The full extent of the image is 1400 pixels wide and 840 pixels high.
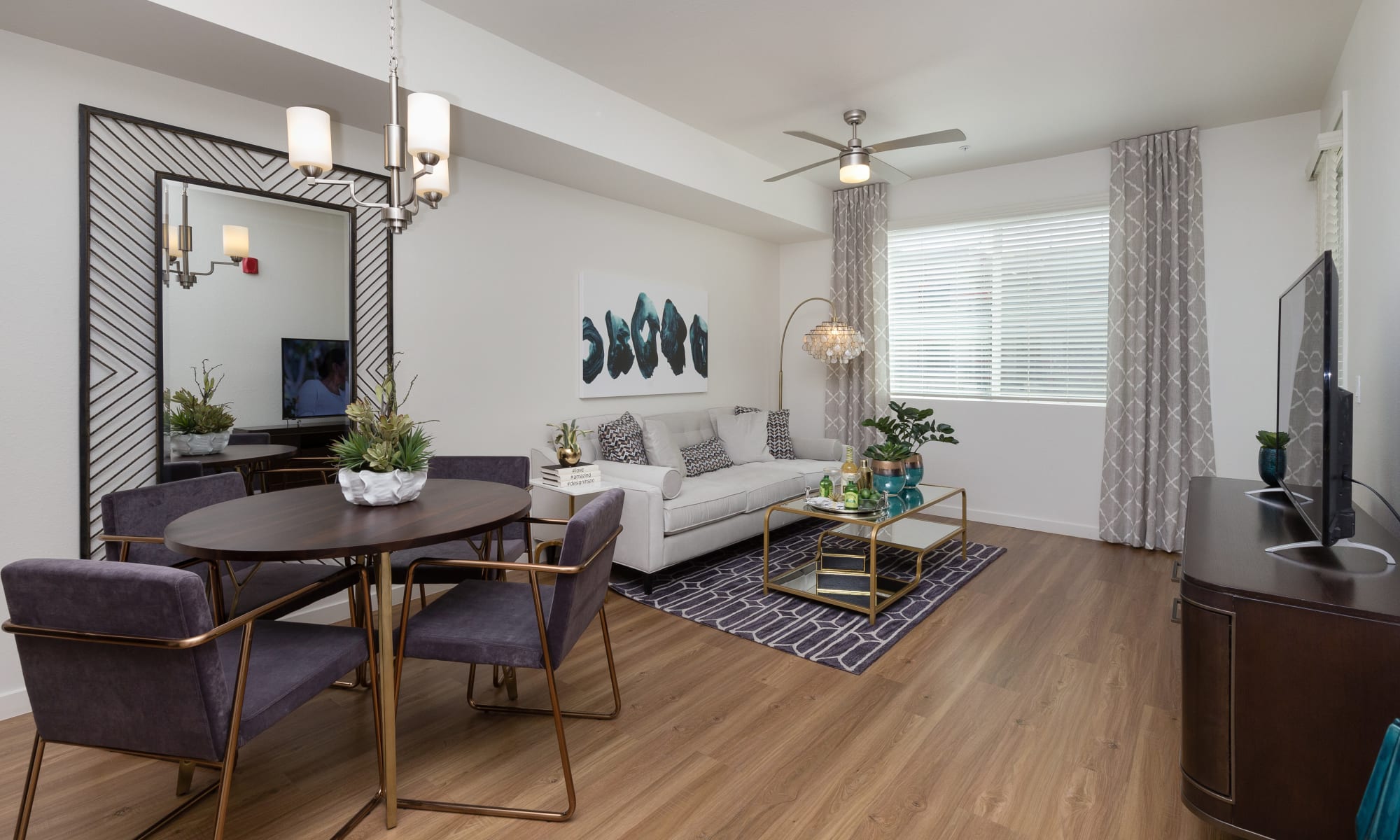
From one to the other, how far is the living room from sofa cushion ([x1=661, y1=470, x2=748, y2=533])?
55mm

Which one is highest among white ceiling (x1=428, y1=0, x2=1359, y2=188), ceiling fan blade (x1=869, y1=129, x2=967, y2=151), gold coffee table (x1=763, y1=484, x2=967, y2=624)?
white ceiling (x1=428, y1=0, x2=1359, y2=188)

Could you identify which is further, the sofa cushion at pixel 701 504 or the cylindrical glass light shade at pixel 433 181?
the sofa cushion at pixel 701 504

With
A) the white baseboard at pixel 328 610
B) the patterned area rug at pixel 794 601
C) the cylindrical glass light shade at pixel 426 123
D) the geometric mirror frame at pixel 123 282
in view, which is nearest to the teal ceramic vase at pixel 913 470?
the patterned area rug at pixel 794 601

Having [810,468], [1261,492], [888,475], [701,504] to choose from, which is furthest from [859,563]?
[1261,492]

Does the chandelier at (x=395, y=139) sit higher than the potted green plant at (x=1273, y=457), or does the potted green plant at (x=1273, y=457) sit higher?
the chandelier at (x=395, y=139)

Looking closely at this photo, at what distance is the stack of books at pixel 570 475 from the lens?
3645mm

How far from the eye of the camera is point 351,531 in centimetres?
179

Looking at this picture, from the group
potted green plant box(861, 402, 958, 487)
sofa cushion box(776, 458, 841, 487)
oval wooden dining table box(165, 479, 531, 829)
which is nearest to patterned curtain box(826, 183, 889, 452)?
sofa cushion box(776, 458, 841, 487)

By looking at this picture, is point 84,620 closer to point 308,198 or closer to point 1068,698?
point 308,198

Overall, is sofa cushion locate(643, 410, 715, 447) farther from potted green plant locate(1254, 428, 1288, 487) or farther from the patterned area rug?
potted green plant locate(1254, 428, 1288, 487)

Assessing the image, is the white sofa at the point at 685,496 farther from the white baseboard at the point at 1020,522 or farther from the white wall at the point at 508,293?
the white baseboard at the point at 1020,522

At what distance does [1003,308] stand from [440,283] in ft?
13.1

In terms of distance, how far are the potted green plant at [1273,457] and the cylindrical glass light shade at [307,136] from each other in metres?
3.41

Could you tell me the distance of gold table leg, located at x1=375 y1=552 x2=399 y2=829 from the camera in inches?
70.6
